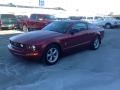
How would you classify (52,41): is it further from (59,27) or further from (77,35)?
(77,35)

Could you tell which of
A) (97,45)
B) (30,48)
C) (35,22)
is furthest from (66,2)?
(30,48)

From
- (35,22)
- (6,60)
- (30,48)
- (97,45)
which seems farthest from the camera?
(35,22)

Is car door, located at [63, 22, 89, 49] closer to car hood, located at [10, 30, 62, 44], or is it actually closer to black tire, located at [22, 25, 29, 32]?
car hood, located at [10, 30, 62, 44]

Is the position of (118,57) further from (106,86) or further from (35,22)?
(35,22)

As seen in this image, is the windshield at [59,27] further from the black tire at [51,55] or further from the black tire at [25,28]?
the black tire at [25,28]

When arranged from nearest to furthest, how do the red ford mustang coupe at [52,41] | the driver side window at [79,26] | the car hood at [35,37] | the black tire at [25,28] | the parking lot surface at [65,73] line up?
the parking lot surface at [65,73]
the red ford mustang coupe at [52,41]
the car hood at [35,37]
the driver side window at [79,26]
the black tire at [25,28]

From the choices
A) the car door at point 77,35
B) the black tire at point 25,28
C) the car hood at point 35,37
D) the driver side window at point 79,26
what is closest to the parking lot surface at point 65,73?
the car door at point 77,35

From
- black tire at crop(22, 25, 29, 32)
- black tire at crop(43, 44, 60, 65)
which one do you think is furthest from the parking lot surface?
black tire at crop(22, 25, 29, 32)

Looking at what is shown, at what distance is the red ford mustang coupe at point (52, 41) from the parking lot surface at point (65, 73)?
0.40 m

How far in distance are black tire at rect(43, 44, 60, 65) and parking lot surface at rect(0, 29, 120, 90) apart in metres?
0.18

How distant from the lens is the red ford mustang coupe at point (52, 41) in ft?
Result: 23.3

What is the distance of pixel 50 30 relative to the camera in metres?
8.45

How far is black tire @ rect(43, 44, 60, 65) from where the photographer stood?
7.29 metres

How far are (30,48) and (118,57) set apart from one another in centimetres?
353
